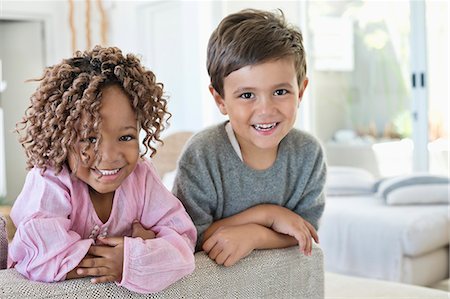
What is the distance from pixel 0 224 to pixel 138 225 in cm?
26

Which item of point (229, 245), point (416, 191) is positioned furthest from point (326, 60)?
point (229, 245)

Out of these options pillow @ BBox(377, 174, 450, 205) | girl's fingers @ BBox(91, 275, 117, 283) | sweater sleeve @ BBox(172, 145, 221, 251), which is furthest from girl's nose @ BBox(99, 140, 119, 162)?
pillow @ BBox(377, 174, 450, 205)

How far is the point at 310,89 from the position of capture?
4.80m

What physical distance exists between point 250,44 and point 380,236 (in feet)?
5.87

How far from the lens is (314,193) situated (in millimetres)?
1564

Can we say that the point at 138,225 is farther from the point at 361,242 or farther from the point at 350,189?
the point at 350,189

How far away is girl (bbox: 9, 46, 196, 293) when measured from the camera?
1.08 metres

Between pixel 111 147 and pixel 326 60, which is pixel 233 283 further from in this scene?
pixel 326 60

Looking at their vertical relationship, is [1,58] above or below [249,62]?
above

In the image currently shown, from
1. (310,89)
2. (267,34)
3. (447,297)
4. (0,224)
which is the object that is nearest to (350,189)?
(310,89)

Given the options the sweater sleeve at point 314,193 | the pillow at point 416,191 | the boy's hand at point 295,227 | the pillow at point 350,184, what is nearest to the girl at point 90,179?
the boy's hand at point 295,227

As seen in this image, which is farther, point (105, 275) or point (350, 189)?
point (350, 189)

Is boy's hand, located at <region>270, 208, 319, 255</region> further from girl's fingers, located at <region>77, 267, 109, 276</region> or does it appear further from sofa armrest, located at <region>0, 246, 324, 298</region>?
girl's fingers, located at <region>77, 267, 109, 276</region>

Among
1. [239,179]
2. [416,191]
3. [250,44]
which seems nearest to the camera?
[250,44]
